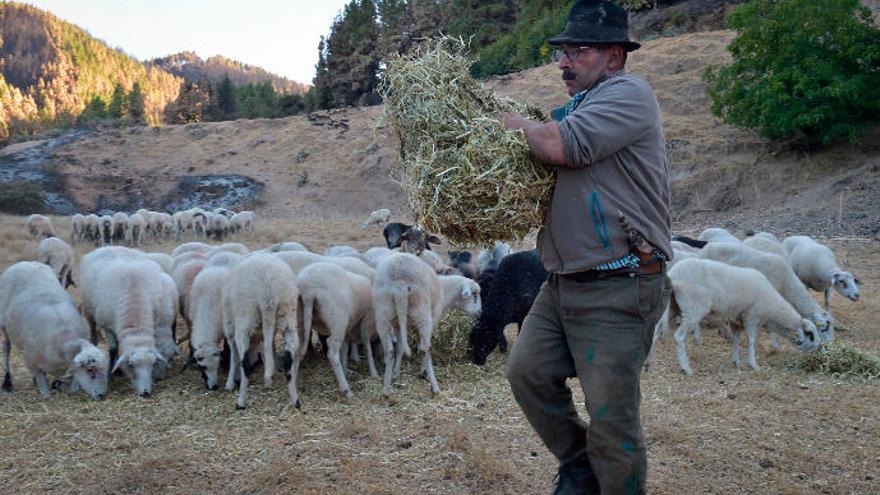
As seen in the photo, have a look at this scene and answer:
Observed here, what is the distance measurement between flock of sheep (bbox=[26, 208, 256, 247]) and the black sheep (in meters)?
14.5

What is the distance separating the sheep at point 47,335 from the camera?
711 cm

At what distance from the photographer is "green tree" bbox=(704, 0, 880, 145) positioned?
813 inches

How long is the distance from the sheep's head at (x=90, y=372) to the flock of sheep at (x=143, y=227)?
13.3 meters

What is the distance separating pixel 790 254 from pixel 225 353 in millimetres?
Answer: 8999

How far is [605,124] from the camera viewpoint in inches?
125

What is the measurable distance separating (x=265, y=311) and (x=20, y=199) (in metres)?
29.6

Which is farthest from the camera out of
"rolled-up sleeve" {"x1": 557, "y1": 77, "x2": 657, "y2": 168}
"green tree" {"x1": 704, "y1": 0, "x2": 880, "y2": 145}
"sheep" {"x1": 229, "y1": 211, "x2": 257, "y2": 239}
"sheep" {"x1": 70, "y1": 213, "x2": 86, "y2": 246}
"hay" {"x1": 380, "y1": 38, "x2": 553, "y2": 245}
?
"sheep" {"x1": 229, "y1": 211, "x2": 257, "y2": 239}

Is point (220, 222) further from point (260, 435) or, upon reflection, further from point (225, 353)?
point (260, 435)

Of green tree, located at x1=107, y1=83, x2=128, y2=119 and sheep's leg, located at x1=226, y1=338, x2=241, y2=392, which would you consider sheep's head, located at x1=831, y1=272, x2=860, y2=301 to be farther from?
green tree, located at x1=107, y1=83, x2=128, y2=119

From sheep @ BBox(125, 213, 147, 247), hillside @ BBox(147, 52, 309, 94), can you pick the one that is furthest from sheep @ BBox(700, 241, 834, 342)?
hillside @ BBox(147, 52, 309, 94)

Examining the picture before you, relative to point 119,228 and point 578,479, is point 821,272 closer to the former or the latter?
point 578,479

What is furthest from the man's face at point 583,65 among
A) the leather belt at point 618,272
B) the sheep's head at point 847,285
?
the sheep's head at point 847,285

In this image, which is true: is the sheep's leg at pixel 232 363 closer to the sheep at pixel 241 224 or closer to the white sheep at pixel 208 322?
the white sheep at pixel 208 322

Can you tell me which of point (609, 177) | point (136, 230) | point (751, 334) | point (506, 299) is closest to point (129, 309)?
point (506, 299)
